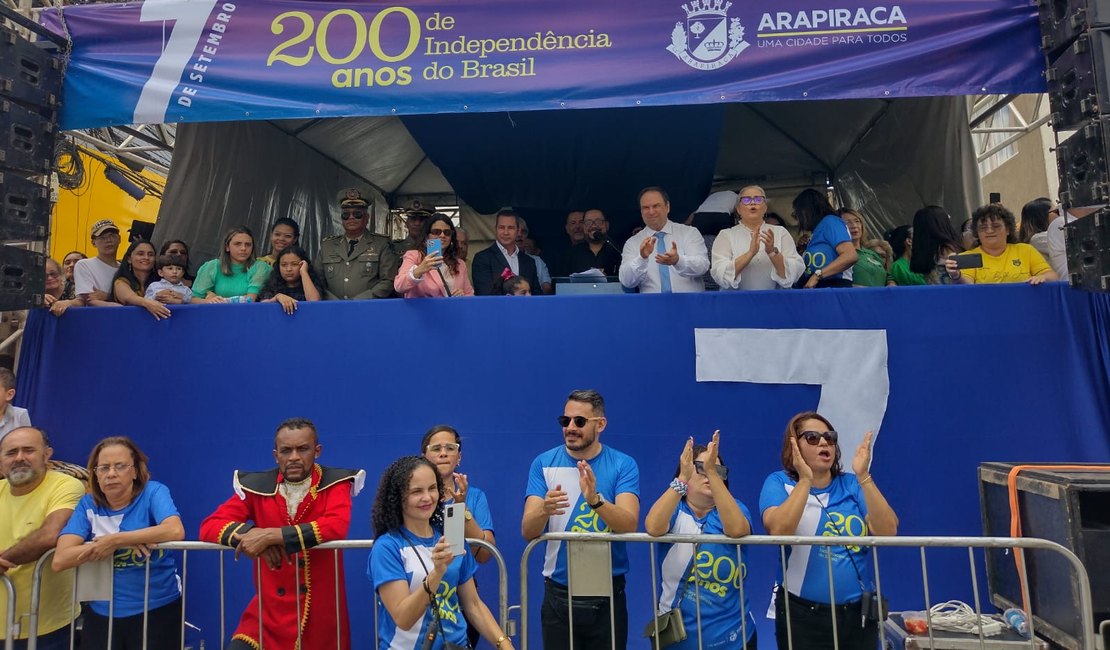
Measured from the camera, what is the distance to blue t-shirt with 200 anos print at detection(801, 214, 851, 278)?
199 inches

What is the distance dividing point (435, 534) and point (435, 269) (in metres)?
2.42

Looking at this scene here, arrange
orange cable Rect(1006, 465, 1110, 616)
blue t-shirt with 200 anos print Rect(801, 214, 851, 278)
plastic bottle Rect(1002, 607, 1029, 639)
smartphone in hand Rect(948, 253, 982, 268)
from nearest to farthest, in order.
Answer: plastic bottle Rect(1002, 607, 1029, 639), orange cable Rect(1006, 465, 1110, 616), smartphone in hand Rect(948, 253, 982, 268), blue t-shirt with 200 anos print Rect(801, 214, 851, 278)

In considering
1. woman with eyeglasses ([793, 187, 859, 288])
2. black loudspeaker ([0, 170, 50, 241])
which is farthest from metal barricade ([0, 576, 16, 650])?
woman with eyeglasses ([793, 187, 859, 288])

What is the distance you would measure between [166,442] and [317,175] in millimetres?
4070

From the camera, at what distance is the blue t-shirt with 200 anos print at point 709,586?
10.4 feet

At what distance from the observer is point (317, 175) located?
8.25 meters

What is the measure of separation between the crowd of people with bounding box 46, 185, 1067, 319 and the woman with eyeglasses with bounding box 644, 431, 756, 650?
189 cm

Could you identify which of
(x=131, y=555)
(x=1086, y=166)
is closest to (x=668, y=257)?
(x=1086, y=166)

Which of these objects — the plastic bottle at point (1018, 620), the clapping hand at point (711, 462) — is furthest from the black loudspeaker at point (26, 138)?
the plastic bottle at point (1018, 620)

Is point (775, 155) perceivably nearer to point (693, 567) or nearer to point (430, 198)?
point (430, 198)

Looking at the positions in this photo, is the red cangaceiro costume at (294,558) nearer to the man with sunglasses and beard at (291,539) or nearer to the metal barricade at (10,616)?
the man with sunglasses and beard at (291,539)

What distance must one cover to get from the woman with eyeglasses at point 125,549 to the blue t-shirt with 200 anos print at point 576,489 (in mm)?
1686

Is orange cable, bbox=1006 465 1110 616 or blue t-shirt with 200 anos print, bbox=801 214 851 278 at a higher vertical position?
blue t-shirt with 200 anos print, bbox=801 214 851 278

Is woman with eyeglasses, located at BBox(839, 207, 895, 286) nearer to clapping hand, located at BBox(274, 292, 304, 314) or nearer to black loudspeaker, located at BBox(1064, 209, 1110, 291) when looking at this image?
black loudspeaker, located at BBox(1064, 209, 1110, 291)
